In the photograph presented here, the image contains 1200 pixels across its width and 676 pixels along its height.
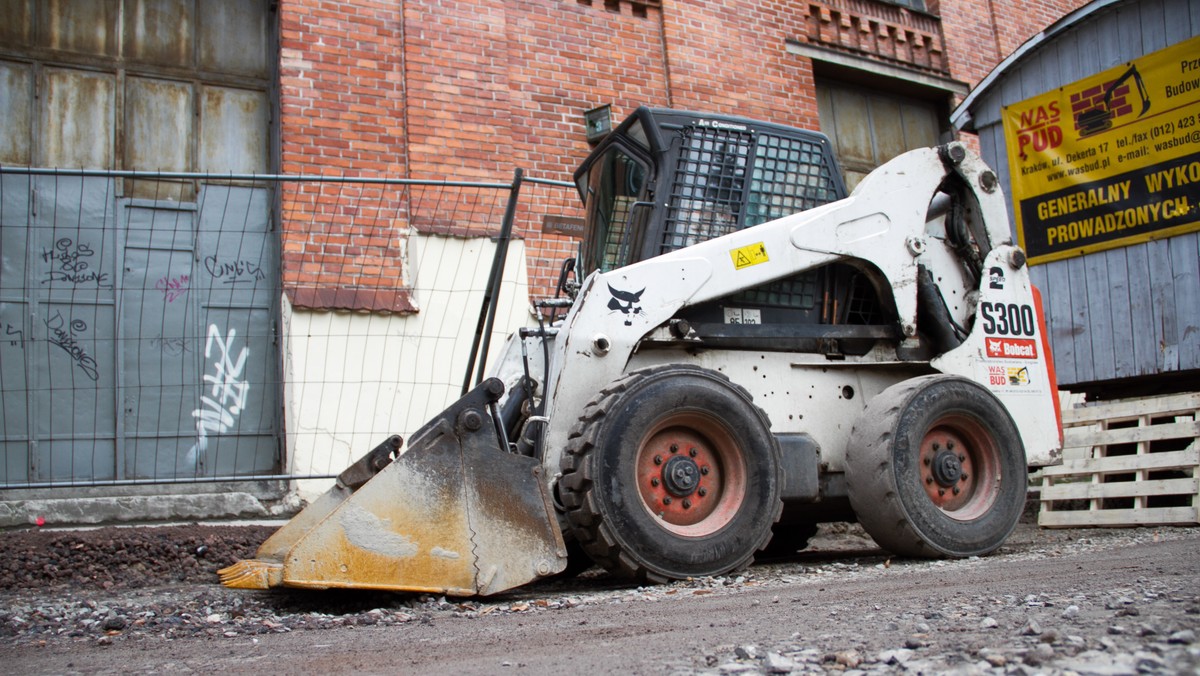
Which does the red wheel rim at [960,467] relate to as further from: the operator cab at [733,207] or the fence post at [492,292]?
the fence post at [492,292]

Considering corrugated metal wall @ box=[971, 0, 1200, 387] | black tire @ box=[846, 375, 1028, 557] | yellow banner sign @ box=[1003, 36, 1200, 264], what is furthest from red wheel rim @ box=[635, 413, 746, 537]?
yellow banner sign @ box=[1003, 36, 1200, 264]

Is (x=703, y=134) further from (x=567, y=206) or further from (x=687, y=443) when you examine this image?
(x=567, y=206)

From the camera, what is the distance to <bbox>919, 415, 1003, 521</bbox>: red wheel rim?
5516 mm

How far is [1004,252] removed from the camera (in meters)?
6.16

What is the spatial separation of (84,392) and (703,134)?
5.21 m

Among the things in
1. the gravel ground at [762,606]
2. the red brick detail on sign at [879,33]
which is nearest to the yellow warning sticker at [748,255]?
the gravel ground at [762,606]

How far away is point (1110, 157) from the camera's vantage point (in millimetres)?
8422

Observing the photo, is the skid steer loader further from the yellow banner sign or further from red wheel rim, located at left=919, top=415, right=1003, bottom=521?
the yellow banner sign

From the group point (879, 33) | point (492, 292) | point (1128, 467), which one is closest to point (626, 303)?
point (492, 292)

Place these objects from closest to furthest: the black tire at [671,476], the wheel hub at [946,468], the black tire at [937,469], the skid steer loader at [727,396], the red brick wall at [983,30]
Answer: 1. the skid steer loader at [727,396]
2. the black tire at [671,476]
3. the black tire at [937,469]
4. the wheel hub at [946,468]
5. the red brick wall at [983,30]

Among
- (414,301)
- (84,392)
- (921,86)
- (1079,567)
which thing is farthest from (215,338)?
(921,86)

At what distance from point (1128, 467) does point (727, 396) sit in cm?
403

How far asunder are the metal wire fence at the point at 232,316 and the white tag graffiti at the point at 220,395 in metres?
0.02

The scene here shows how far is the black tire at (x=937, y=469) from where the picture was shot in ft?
17.1
